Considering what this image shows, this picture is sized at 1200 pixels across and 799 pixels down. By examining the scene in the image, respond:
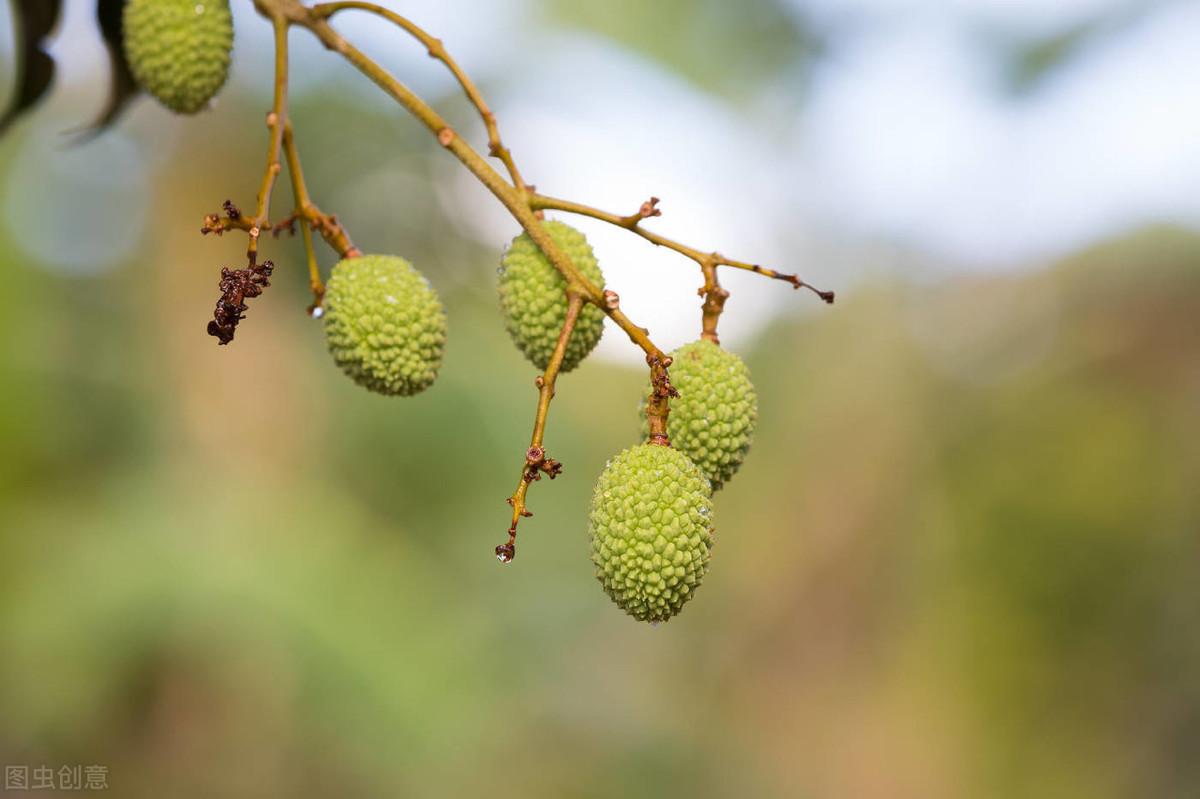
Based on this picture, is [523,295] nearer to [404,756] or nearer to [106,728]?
[404,756]

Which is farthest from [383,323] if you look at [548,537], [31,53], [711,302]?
[548,537]

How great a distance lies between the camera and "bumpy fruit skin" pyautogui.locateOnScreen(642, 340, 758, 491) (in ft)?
3.98

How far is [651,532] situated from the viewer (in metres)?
1.07

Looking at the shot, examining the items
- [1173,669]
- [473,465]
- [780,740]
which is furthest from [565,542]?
[1173,669]

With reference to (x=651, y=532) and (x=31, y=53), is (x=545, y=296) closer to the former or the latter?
(x=651, y=532)

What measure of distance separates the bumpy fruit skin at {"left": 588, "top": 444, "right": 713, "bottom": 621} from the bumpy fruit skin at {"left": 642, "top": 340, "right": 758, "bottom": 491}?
113 millimetres

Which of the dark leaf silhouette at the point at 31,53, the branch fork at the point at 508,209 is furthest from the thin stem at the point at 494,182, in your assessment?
the dark leaf silhouette at the point at 31,53

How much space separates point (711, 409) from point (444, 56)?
551 mm

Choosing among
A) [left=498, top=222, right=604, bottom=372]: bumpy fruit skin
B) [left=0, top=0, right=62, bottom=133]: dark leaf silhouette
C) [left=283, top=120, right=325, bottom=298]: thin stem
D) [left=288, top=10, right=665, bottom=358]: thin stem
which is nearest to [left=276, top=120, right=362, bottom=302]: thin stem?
[left=283, top=120, right=325, bottom=298]: thin stem

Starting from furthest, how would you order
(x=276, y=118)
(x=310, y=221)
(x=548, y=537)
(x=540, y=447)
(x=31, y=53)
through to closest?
(x=548, y=537) < (x=31, y=53) < (x=310, y=221) < (x=276, y=118) < (x=540, y=447)

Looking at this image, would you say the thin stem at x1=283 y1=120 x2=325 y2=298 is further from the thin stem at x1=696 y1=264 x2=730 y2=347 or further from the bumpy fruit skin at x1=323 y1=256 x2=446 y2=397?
the thin stem at x1=696 y1=264 x2=730 y2=347

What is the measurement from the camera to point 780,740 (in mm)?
8383

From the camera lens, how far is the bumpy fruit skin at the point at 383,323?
124 centimetres

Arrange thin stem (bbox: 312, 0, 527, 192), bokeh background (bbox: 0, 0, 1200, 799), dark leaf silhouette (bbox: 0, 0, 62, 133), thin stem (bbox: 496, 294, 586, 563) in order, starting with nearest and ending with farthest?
1. thin stem (bbox: 496, 294, 586, 563)
2. thin stem (bbox: 312, 0, 527, 192)
3. dark leaf silhouette (bbox: 0, 0, 62, 133)
4. bokeh background (bbox: 0, 0, 1200, 799)
